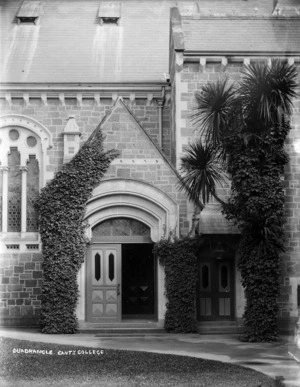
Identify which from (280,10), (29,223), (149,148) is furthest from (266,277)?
(280,10)

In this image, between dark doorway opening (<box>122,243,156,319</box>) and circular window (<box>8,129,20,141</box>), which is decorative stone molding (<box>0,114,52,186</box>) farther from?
dark doorway opening (<box>122,243,156,319</box>)

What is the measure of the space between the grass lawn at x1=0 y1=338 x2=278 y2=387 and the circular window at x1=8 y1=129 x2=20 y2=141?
944cm

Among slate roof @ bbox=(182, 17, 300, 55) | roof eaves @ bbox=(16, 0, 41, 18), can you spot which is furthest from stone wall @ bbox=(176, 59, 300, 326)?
roof eaves @ bbox=(16, 0, 41, 18)

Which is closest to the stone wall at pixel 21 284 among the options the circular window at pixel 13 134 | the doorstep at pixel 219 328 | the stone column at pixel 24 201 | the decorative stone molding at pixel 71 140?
the stone column at pixel 24 201

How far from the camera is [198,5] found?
27.8 metres

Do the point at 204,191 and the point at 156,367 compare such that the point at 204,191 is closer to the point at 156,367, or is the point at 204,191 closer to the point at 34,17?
the point at 156,367

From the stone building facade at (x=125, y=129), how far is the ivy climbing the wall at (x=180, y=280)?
12.4 inches

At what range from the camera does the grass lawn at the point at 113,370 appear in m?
12.4

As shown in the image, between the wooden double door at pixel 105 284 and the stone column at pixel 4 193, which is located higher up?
the stone column at pixel 4 193

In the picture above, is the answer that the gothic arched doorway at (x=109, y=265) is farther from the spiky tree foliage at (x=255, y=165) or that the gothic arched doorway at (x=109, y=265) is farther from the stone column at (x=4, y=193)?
the stone column at (x=4, y=193)

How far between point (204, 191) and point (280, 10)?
10172 mm

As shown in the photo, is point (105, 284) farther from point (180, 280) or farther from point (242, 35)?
point (242, 35)

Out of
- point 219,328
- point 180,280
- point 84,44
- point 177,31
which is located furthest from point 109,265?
point 84,44

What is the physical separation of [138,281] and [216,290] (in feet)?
9.13
